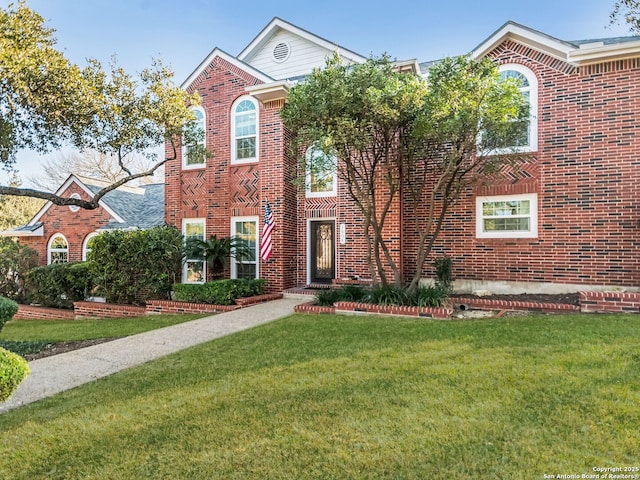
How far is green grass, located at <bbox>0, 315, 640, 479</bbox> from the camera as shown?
2.56m

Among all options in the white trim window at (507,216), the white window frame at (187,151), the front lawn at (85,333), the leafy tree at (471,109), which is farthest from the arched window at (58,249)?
the white trim window at (507,216)

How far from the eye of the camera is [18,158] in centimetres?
1070

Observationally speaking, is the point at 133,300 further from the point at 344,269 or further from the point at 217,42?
the point at 217,42

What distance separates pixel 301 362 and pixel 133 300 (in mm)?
9055

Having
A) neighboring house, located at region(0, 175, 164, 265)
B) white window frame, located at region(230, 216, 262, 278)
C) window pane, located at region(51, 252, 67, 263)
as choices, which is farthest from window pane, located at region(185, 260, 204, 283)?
window pane, located at region(51, 252, 67, 263)

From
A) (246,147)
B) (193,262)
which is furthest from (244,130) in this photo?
(193,262)

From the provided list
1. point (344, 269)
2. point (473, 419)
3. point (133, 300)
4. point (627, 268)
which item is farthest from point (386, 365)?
point (133, 300)

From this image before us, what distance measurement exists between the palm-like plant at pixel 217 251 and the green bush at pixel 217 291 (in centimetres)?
116

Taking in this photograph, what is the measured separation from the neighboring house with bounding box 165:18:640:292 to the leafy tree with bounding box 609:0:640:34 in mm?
530

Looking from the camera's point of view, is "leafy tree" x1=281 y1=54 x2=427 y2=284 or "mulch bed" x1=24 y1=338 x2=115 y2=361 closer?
"mulch bed" x1=24 y1=338 x2=115 y2=361

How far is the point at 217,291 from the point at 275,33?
10342mm

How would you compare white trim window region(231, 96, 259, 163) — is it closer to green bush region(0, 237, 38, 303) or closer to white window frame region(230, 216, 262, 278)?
white window frame region(230, 216, 262, 278)

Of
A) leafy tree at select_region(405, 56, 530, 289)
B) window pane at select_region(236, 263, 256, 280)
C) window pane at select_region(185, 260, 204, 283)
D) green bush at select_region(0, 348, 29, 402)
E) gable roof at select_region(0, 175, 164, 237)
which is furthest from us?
gable roof at select_region(0, 175, 164, 237)

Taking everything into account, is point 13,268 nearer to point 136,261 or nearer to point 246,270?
point 136,261
